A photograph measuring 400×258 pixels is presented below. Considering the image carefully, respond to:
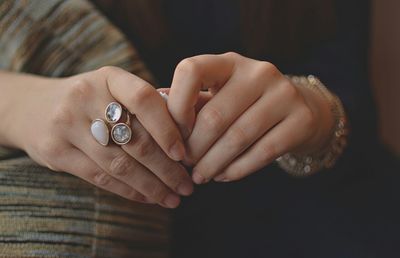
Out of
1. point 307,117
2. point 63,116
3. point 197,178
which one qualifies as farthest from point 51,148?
point 307,117

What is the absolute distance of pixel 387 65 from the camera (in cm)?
98

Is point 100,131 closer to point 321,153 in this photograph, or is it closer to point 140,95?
point 140,95

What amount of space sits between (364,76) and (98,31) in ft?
1.30

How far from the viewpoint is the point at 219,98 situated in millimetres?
433

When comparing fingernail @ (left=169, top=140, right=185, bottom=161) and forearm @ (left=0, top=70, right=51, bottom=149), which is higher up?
fingernail @ (left=169, top=140, right=185, bottom=161)

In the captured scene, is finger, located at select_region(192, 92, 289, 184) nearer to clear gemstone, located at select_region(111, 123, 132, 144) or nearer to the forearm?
clear gemstone, located at select_region(111, 123, 132, 144)

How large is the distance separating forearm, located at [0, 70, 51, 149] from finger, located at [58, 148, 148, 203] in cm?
7

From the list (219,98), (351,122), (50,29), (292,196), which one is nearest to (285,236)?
(292,196)

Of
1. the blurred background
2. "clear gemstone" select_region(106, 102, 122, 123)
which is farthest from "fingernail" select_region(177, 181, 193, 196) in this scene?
the blurred background

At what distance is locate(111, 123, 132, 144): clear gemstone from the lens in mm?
424

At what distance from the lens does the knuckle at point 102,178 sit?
464mm

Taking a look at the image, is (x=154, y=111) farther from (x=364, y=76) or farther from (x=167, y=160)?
(x=364, y=76)

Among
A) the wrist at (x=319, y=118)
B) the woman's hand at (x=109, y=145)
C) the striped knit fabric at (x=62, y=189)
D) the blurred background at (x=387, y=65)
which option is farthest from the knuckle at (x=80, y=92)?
the blurred background at (x=387, y=65)

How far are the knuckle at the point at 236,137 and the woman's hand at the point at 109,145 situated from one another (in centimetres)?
4
